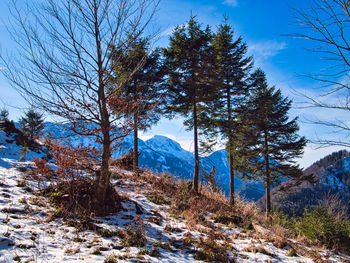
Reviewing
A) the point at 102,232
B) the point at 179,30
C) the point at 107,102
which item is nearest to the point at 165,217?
the point at 102,232

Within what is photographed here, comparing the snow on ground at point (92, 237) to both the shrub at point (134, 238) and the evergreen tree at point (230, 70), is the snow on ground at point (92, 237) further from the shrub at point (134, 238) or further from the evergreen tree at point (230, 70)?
the evergreen tree at point (230, 70)

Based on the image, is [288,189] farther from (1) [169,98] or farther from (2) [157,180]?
(1) [169,98]

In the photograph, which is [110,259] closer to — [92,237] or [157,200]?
[92,237]

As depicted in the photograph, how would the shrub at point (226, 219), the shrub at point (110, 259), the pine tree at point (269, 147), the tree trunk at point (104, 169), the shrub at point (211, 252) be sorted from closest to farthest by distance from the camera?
the shrub at point (110, 259), the shrub at point (211, 252), the tree trunk at point (104, 169), the shrub at point (226, 219), the pine tree at point (269, 147)

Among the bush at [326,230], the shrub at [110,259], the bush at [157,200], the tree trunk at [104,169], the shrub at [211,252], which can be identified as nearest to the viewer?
the shrub at [110,259]

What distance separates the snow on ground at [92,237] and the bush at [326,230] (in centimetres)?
259

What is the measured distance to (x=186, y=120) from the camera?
11078 mm

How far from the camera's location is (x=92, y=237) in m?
3.70

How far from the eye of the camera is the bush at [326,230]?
19.5 feet

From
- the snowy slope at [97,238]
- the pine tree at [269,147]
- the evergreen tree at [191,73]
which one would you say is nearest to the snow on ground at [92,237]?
the snowy slope at [97,238]

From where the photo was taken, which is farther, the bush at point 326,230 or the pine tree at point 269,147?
the pine tree at point 269,147

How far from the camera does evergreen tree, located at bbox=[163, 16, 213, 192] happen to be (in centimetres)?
1052

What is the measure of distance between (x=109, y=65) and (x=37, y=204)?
397 cm

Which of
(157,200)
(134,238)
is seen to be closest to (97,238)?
(134,238)
